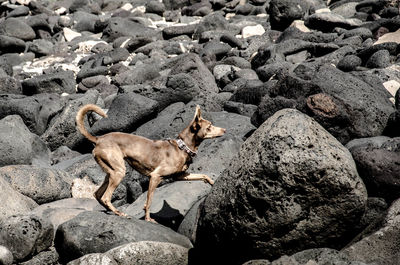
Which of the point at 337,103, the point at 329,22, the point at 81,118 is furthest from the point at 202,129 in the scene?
the point at 329,22

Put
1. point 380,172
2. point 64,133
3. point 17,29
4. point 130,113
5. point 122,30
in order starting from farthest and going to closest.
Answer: point 17,29 → point 122,30 → point 64,133 → point 130,113 → point 380,172

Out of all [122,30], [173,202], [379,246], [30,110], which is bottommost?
[122,30]

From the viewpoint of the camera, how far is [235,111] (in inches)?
714

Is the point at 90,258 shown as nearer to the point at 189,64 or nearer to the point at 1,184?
the point at 1,184

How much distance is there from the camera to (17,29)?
3181 centimetres

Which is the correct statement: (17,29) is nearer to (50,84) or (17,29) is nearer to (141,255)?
(50,84)

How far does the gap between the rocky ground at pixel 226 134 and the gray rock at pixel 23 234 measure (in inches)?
1.0

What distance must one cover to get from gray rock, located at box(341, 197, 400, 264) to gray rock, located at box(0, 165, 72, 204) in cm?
692

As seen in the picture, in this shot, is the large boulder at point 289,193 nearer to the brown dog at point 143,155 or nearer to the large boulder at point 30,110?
the brown dog at point 143,155

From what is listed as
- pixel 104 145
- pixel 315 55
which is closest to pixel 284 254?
pixel 104 145

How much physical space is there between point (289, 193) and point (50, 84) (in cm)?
1754

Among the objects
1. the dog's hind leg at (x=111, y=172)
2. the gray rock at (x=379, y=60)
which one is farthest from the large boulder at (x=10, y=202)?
the gray rock at (x=379, y=60)

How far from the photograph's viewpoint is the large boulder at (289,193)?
27.5 ft

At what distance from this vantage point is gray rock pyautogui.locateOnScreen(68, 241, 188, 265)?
928 cm
